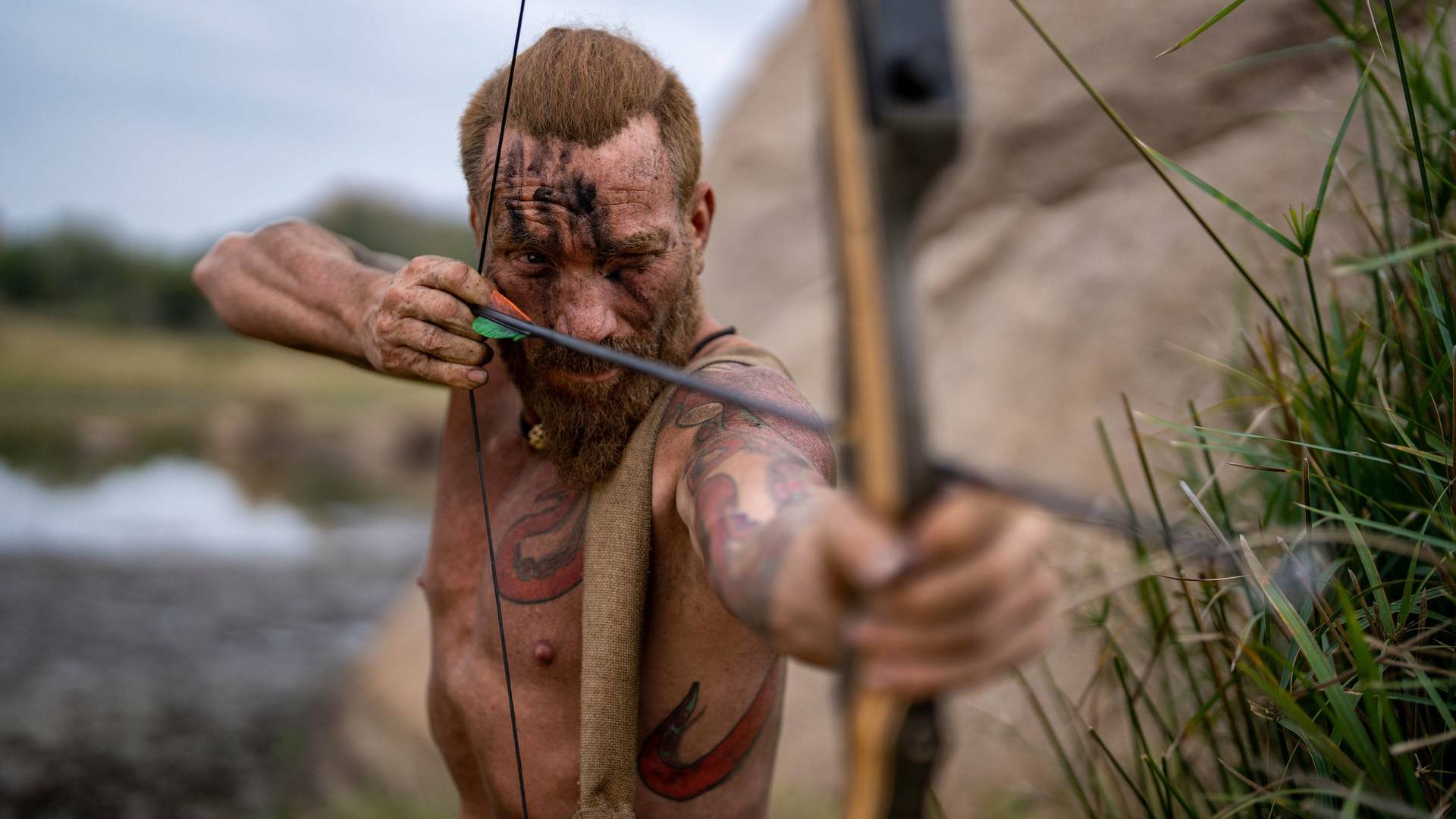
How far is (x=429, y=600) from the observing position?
161 centimetres

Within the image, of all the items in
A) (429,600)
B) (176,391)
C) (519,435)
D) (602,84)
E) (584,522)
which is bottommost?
(429,600)

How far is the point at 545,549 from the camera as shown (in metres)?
1.32

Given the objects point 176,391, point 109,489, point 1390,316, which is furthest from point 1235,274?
point 176,391

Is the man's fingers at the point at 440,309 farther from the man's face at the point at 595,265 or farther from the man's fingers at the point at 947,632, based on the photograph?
the man's fingers at the point at 947,632

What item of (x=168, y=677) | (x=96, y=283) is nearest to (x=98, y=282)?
(x=96, y=283)

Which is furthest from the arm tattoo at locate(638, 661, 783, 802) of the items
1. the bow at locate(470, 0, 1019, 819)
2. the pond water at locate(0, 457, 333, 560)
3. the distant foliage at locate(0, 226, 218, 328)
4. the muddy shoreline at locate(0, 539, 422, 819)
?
the distant foliage at locate(0, 226, 218, 328)

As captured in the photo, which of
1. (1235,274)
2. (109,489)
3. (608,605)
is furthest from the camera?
(109,489)

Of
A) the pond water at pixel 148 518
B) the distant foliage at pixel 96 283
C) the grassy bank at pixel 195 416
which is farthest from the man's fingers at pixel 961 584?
the distant foliage at pixel 96 283

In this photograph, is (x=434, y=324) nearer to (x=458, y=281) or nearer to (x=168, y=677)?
(x=458, y=281)

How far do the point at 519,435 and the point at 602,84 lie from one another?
560mm

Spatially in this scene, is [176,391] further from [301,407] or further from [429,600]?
[429,600]

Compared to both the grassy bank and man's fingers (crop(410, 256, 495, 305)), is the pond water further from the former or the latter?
man's fingers (crop(410, 256, 495, 305))

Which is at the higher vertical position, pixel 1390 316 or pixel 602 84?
pixel 602 84

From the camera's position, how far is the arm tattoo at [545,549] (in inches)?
51.0
